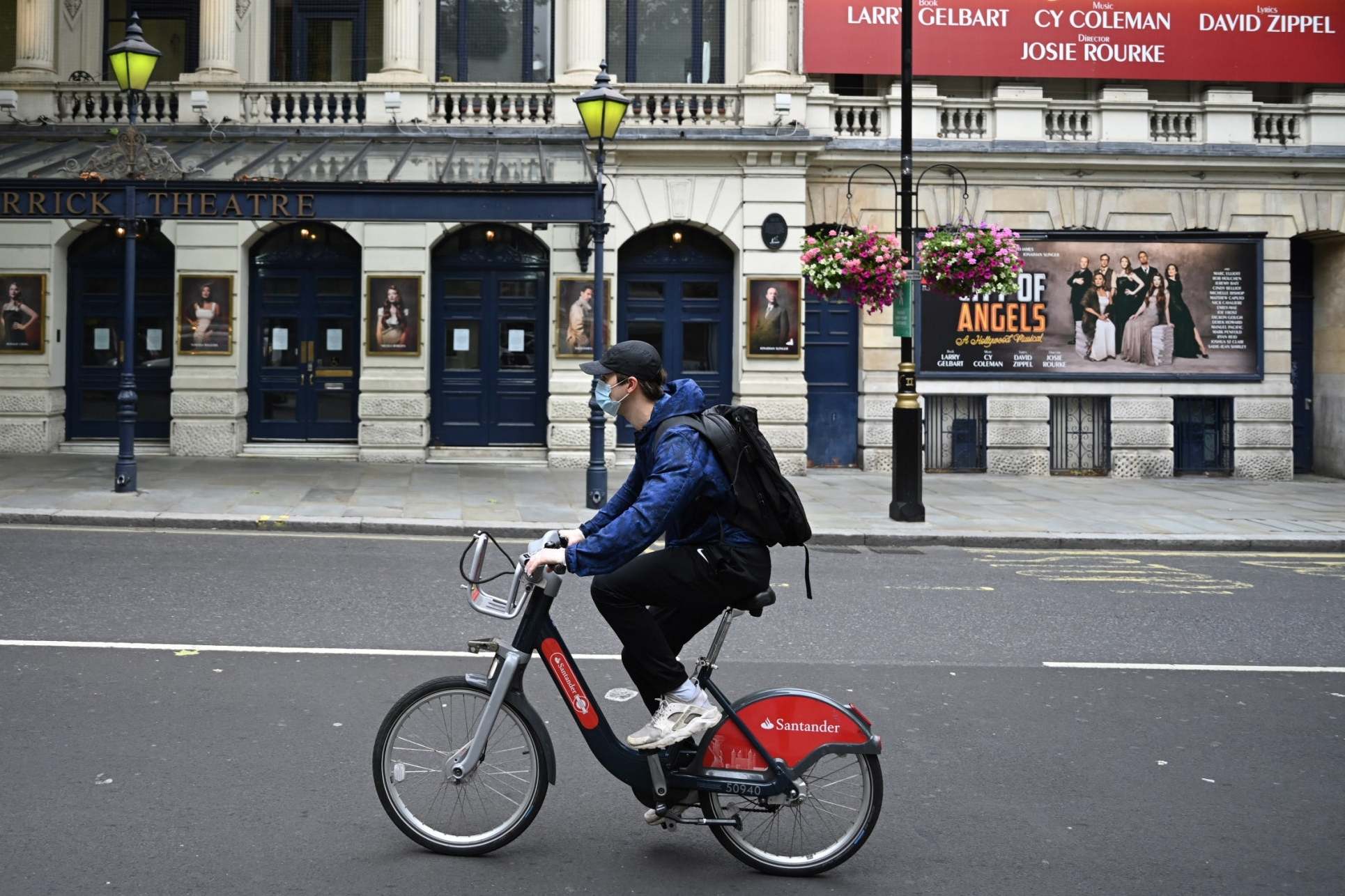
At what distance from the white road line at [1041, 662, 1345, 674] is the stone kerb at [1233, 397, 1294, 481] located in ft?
52.1

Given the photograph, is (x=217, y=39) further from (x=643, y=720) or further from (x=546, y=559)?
(x=546, y=559)

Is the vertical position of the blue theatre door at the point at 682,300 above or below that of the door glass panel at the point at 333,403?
above

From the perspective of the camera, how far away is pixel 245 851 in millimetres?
4621

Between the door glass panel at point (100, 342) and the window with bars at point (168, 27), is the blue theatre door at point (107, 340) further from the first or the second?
the window with bars at point (168, 27)

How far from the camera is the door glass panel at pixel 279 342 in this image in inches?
858

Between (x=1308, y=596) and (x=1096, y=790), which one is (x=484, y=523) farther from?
(x=1096, y=790)

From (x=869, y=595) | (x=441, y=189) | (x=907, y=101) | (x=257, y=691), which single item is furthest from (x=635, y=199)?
(x=257, y=691)

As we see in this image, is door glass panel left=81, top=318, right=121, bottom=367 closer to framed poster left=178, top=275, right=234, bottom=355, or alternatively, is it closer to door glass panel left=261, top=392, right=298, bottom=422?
framed poster left=178, top=275, right=234, bottom=355

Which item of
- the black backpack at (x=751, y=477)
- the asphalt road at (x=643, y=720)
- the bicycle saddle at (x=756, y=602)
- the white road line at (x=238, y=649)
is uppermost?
the black backpack at (x=751, y=477)

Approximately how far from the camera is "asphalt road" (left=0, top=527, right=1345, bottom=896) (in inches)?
181

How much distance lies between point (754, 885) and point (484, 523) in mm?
10068

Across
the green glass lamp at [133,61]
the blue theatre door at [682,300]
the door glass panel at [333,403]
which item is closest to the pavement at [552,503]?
the door glass panel at [333,403]

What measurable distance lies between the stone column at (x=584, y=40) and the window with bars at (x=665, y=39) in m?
0.85

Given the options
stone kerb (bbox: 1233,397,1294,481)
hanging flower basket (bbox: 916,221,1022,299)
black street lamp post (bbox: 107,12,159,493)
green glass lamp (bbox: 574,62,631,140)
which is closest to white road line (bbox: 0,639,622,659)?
black street lamp post (bbox: 107,12,159,493)
